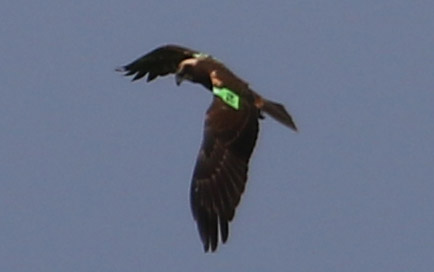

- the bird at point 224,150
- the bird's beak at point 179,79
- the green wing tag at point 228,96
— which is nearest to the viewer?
the bird at point 224,150

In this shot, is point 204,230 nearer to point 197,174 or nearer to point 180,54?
point 197,174

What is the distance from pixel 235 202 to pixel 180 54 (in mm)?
3967

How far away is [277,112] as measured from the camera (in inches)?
1334

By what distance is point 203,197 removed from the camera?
3300cm

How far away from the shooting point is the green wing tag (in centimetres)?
3378

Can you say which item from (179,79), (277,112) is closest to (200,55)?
(179,79)

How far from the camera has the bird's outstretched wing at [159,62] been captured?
3647 centimetres

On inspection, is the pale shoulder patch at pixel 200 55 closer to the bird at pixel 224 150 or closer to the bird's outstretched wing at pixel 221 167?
the bird at pixel 224 150

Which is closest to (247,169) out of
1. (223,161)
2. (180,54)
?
(223,161)

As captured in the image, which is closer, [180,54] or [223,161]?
[223,161]

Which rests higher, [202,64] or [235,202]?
[202,64]

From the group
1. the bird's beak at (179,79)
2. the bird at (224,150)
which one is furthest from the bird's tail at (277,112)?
the bird's beak at (179,79)

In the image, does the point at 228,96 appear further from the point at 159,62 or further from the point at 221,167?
the point at 159,62

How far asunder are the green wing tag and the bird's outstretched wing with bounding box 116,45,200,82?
6.42 ft
